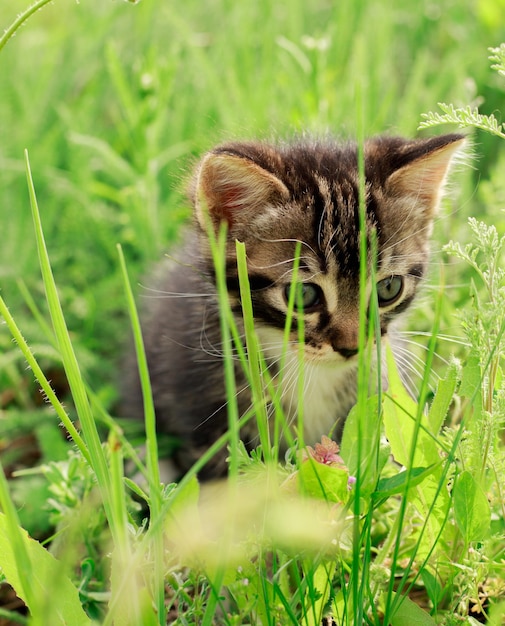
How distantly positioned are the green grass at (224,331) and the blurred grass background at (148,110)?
1cm

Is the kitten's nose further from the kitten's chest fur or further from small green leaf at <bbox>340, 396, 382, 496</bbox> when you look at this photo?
small green leaf at <bbox>340, 396, 382, 496</bbox>

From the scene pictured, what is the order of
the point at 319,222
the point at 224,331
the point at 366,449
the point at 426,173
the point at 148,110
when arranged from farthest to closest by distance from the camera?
the point at 148,110, the point at 426,173, the point at 319,222, the point at 366,449, the point at 224,331

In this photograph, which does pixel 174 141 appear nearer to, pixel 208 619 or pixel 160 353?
pixel 160 353

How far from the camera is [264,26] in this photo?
10.8ft

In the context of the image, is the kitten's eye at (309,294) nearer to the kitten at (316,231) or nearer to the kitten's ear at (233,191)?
the kitten at (316,231)

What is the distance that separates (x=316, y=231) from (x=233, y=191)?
0.20 meters

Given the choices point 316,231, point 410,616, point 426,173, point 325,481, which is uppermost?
point 426,173

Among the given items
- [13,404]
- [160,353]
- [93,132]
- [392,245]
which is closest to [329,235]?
[392,245]

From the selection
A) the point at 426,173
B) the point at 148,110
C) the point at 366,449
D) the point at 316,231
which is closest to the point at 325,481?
the point at 366,449

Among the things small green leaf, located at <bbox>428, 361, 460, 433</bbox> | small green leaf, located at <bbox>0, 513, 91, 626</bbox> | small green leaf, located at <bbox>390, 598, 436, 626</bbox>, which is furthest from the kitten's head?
small green leaf, located at <bbox>0, 513, 91, 626</bbox>

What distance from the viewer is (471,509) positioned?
1242mm

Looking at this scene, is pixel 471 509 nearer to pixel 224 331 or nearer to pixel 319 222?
pixel 224 331

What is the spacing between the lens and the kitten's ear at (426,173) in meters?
1.61

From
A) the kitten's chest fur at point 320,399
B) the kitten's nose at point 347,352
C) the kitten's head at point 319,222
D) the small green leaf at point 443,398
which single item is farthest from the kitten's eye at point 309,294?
the small green leaf at point 443,398
